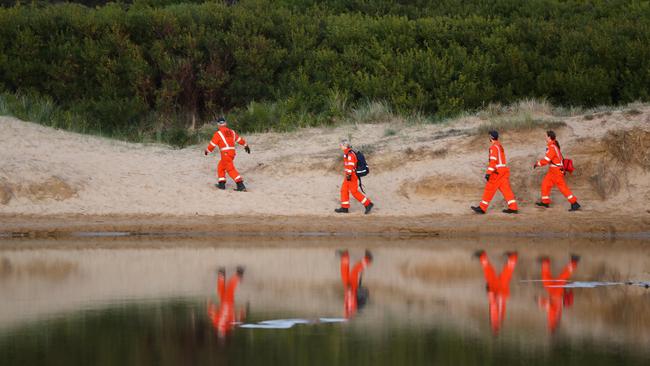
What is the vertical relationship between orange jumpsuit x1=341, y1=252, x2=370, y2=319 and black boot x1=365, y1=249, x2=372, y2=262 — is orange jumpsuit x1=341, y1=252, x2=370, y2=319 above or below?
below

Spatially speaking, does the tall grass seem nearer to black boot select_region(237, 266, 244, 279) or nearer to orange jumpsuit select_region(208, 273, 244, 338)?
black boot select_region(237, 266, 244, 279)

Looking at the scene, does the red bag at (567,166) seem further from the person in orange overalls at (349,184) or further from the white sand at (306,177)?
the person in orange overalls at (349,184)

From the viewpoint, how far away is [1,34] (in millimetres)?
35812

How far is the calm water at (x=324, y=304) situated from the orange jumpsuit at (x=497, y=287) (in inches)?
1.0

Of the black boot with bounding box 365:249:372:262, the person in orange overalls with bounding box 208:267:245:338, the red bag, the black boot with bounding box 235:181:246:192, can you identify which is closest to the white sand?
the black boot with bounding box 235:181:246:192

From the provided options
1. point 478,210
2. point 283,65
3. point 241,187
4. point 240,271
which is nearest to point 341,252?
point 240,271

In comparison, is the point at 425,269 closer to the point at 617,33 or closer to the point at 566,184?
the point at 566,184

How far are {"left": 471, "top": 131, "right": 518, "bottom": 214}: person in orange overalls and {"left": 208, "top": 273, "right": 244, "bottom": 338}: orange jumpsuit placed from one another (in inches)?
347

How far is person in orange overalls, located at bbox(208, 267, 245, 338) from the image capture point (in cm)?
A: 1394

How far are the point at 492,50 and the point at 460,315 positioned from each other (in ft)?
72.5

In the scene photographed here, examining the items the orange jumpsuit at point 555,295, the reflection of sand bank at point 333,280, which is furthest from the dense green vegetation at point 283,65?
the orange jumpsuit at point 555,295

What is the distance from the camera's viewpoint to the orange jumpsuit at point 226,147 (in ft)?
88.0

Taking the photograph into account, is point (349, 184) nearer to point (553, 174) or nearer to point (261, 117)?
point (553, 174)

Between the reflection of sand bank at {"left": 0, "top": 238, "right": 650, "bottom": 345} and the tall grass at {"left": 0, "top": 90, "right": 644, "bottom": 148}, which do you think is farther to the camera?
the tall grass at {"left": 0, "top": 90, "right": 644, "bottom": 148}
